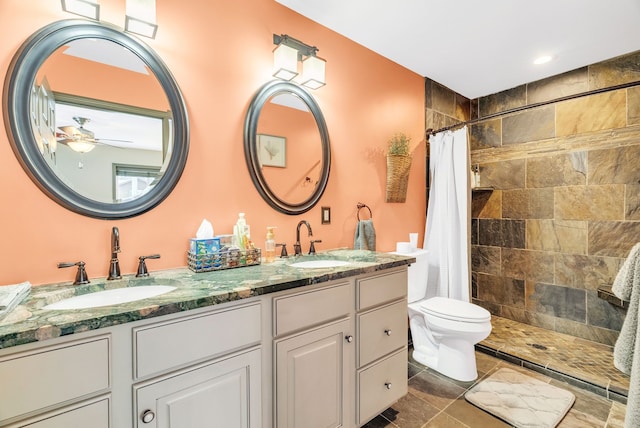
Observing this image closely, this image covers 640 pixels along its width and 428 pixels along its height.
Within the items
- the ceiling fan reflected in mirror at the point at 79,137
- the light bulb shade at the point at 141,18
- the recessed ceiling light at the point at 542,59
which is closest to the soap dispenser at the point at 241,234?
the ceiling fan reflected in mirror at the point at 79,137

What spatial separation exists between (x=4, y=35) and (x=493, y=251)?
12.5 ft

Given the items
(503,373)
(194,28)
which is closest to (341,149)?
(194,28)

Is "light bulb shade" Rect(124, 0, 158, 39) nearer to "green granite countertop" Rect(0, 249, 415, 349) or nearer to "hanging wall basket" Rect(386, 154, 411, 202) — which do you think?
"green granite countertop" Rect(0, 249, 415, 349)

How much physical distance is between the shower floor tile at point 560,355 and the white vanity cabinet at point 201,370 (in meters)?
2.16

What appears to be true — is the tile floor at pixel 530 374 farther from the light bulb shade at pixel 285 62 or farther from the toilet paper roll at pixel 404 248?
the light bulb shade at pixel 285 62

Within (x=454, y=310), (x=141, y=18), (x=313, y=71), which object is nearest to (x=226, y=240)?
(x=141, y=18)

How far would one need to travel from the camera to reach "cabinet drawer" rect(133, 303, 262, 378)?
859 millimetres

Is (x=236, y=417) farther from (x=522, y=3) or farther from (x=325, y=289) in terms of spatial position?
(x=522, y=3)

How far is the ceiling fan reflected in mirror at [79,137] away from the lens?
46.9 inches

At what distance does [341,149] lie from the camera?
7.05 ft

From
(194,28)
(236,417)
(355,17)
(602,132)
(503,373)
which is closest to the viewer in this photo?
(236,417)

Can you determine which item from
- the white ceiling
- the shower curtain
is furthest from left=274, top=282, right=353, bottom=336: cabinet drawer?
the white ceiling

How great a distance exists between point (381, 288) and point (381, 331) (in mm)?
235

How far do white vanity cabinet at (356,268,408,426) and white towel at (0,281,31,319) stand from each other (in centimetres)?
125
